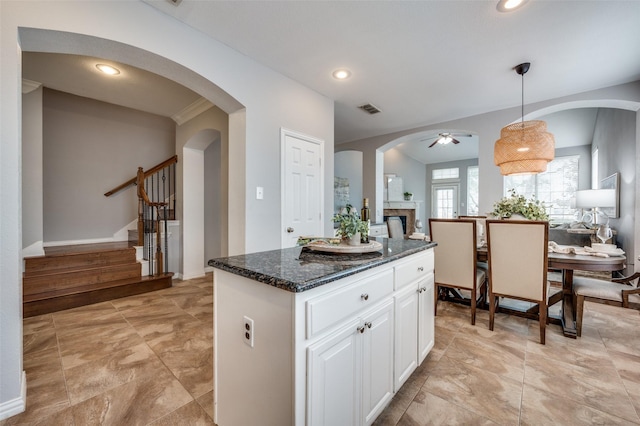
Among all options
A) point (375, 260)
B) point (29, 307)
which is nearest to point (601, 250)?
point (375, 260)

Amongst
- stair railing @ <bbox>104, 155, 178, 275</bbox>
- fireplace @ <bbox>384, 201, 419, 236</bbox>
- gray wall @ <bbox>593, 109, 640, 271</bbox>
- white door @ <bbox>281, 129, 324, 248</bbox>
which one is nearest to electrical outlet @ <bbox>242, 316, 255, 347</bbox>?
white door @ <bbox>281, 129, 324, 248</bbox>

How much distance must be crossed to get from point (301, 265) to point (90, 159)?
4.67 meters

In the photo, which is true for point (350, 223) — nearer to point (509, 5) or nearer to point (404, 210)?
point (509, 5)

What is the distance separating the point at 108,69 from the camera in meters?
3.01

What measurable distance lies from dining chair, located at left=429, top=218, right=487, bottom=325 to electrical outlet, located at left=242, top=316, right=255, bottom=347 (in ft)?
7.03

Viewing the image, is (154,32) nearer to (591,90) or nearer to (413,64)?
(413,64)

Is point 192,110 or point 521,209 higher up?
point 192,110

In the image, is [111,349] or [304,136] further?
[304,136]

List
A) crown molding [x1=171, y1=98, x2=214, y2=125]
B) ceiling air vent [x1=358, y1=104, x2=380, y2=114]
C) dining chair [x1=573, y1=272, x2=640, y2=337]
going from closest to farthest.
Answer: dining chair [x1=573, y1=272, x2=640, y2=337] → crown molding [x1=171, y1=98, x2=214, y2=125] → ceiling air vent [x1=358, y1=104, x2=380, y2=114]

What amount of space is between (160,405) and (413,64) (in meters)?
3.53

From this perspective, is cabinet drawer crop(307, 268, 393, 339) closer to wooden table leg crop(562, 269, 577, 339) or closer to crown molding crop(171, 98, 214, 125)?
wooden table leg crop(562, 269, 577, 339)

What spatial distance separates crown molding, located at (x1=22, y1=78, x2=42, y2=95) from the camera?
10.3 feet

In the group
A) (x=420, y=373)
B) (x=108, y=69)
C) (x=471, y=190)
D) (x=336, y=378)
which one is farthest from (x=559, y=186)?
(x=108, y=69)

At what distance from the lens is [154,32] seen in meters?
2.06
